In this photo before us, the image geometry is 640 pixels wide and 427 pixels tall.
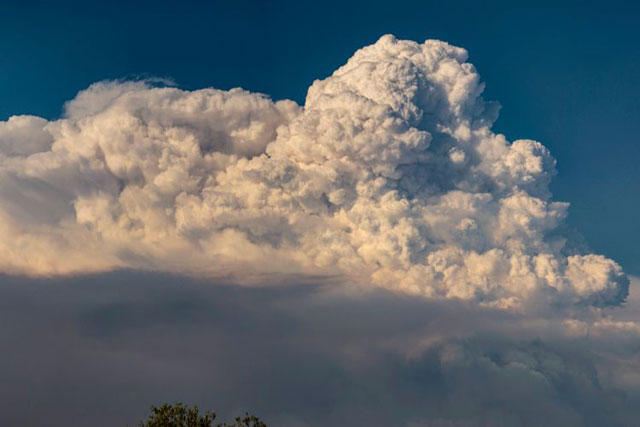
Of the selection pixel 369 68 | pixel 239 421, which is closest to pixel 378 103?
pixel 369 68

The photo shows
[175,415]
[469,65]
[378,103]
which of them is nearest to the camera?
[175,415]

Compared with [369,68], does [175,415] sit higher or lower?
lower

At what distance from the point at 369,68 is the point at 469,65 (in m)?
24.8

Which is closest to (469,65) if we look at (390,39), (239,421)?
(390,39)

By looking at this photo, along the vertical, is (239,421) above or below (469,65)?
below

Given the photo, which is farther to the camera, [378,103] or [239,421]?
[378,103]

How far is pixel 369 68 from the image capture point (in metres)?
191

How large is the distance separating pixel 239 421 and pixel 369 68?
4186 inches

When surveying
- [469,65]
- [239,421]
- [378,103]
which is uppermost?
[469,65]

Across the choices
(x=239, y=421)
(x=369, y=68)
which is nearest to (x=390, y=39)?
(x=369, y=68)

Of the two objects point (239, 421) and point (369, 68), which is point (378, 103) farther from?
point (239, 421)

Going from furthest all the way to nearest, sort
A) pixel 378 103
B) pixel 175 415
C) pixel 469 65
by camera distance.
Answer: pixel 469 65, pixel 378 103, pixel 175 415

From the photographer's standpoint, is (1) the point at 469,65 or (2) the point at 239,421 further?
(1) the point at 469,65

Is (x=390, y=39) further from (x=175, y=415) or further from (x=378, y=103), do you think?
(x=175, y=415)
